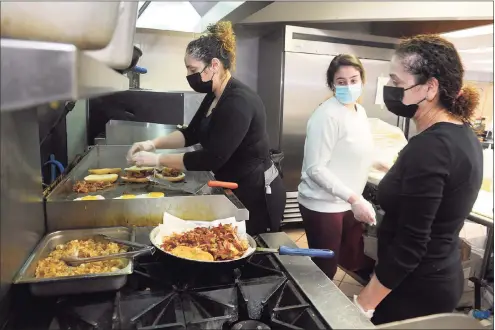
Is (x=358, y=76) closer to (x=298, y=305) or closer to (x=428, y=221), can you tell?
(x=428, y=221)

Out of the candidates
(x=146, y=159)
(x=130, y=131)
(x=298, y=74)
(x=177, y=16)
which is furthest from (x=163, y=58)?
(x=146, y=159)

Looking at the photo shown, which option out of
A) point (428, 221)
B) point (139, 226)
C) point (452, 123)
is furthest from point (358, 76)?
point (139, 226)

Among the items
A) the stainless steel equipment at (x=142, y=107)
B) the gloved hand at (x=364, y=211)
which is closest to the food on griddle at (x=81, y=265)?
the gloved hand at (x=364, y=211)

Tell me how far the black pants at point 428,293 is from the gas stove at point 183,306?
455 mm

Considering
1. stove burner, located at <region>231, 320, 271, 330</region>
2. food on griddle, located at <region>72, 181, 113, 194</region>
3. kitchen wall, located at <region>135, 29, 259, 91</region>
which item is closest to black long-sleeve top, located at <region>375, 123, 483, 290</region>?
stove burner, located at <region>231, 320, 271, 330</region>

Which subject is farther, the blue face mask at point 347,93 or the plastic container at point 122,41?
the blue face mask at point 347,93

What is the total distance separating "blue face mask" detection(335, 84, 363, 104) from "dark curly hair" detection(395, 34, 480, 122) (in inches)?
31.5

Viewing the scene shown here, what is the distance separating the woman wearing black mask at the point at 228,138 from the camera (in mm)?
1783

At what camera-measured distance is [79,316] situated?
0.84m

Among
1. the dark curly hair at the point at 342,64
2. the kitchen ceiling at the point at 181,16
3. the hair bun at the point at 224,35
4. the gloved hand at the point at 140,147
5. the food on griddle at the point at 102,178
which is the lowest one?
the food on griddle at the point at 102,178

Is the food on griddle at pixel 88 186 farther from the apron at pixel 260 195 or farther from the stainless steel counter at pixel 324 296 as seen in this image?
the stainless steel counter at pixel 324 296

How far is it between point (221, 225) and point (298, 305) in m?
0.44

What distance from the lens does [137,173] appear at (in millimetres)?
2027

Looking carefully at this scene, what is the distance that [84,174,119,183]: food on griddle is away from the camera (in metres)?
1.83
